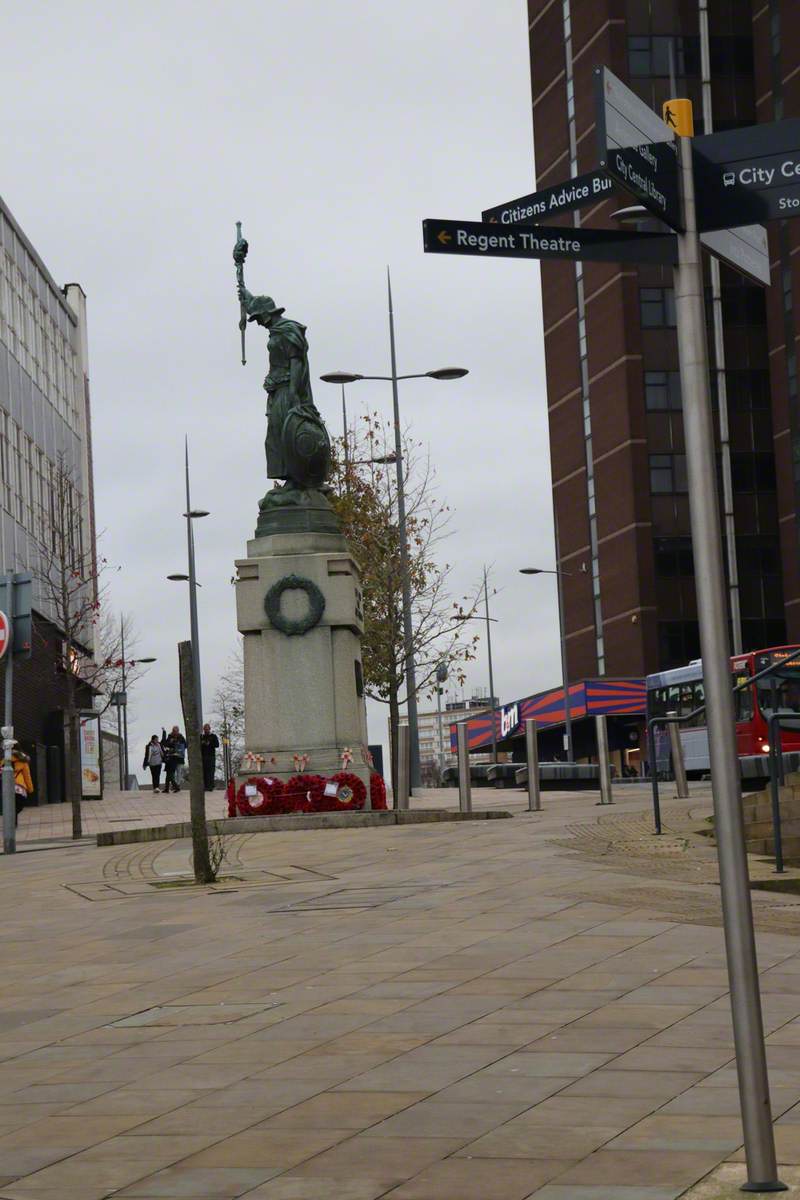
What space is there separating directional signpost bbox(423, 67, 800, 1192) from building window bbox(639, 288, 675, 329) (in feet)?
214

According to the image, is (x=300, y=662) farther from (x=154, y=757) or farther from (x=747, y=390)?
(x=747, y=390)

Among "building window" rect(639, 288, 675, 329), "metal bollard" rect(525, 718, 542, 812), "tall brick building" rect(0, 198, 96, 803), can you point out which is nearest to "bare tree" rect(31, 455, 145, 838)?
"tall brick building" rect(0, 198, 96, 803)

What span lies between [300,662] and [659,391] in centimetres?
4746

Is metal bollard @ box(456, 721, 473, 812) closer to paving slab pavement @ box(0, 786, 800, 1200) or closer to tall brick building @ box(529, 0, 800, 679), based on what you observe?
paving slab pavement @ box(0, 786, 800, 1200)

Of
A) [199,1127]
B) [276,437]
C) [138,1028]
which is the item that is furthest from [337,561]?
[199,1127]

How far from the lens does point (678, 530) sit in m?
68.4

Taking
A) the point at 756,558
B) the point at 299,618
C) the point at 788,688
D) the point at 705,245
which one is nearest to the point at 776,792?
the point at 788,688

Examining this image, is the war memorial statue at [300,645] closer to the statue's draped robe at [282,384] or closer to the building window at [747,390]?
the statue's draped robe at [282,384]

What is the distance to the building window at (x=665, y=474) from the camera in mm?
68625

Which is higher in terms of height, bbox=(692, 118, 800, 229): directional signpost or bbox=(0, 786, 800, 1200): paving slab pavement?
bbox=(692, 118, 800, 229): directional signpost

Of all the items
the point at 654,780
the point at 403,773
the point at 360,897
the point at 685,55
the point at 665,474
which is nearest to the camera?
the point at 360,897

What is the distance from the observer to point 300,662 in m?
24.2

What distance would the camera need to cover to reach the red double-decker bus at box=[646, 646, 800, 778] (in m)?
20.5

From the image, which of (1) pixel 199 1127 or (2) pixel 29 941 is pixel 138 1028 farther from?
(2) pixel 29 941
